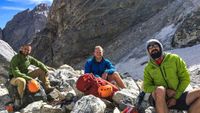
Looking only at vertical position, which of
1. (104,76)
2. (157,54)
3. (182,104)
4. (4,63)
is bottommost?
(182,104)

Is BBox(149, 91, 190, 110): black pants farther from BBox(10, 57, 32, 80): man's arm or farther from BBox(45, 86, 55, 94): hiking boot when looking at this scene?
BBox(45, 86, 55, 94): hiking boot

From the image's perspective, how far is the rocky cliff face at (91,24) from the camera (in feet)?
133

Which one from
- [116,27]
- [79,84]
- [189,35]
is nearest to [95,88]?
[79,84]

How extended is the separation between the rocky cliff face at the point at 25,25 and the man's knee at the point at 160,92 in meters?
105

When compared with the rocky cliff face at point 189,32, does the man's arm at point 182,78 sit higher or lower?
lower

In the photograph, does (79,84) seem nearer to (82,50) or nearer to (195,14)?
(195,14)

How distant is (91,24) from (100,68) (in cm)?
2907

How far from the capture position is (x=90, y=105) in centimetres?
1143

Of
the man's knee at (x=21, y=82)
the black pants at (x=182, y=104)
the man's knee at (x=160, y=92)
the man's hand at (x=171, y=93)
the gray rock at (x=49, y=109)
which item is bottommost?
the black pants at (x=182, y=104)

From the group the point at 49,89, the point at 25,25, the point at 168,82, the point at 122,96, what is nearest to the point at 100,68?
the point at 49,89

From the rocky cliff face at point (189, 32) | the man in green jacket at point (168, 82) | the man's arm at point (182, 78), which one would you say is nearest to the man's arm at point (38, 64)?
the man in green jacket at point (168, 82)

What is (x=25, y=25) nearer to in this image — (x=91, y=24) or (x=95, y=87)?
(x=91, y=24)

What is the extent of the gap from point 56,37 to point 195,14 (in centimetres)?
2378

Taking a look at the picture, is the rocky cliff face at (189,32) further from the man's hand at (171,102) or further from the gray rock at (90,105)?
the man's hand at (171,102)
